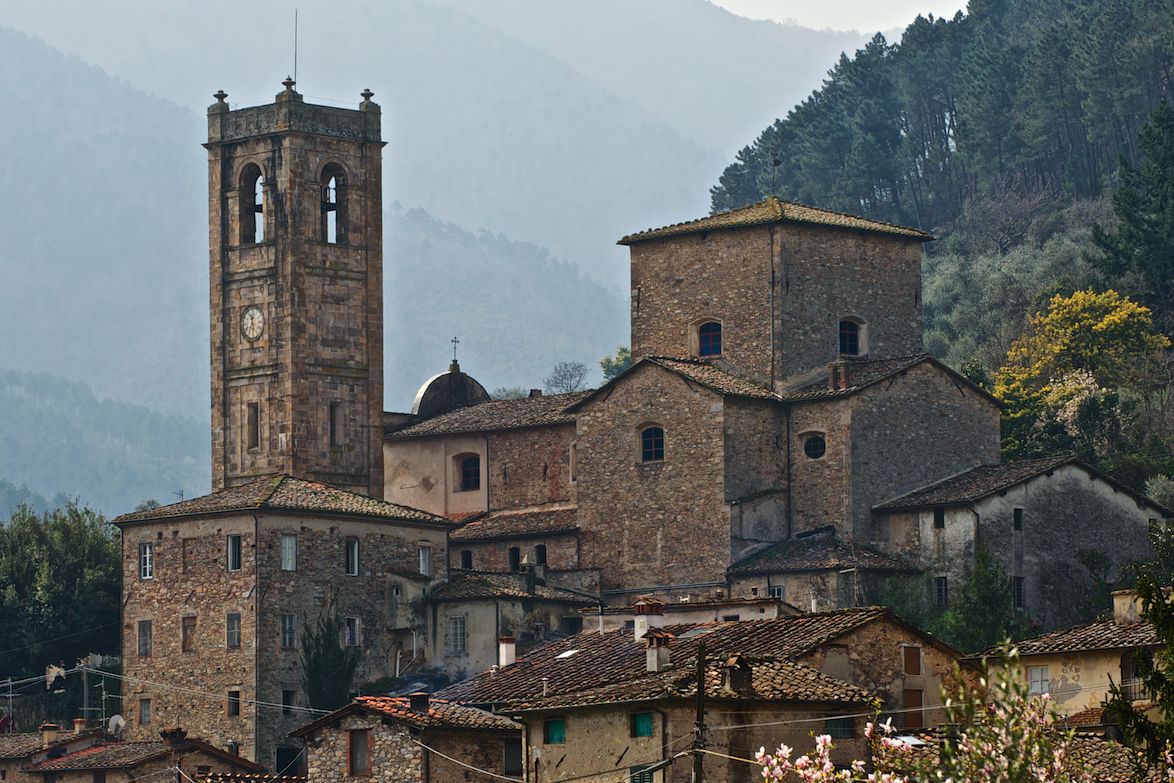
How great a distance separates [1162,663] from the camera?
28453 millimetres

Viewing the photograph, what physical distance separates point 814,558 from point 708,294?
8.97m

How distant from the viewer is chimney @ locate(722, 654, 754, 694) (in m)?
38.5

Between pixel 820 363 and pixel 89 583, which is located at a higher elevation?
pixel 820 363

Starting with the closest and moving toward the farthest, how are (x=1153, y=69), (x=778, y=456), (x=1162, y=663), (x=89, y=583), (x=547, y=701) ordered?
1. (x=1162, y=663)
2. (x=547, y=701)
3. (x=778, y=456)
4. (x=89, y=583)
5. (x=1153, y=69)

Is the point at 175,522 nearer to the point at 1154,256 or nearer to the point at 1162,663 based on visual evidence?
the point at 1154,256

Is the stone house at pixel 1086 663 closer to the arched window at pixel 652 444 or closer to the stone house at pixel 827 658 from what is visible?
the stone house at pixel 827 658

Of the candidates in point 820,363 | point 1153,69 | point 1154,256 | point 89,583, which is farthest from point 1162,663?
point 1153,69

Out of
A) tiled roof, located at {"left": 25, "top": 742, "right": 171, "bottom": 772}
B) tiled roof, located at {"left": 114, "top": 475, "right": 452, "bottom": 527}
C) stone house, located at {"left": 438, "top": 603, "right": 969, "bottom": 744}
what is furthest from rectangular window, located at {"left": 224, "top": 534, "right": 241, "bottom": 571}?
stone house, located at {"left": 438, "top": 603, "right": 969, "bottom": 744}

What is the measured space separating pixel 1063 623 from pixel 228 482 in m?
23.8

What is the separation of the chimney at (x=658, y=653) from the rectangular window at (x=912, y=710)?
3.73 meters

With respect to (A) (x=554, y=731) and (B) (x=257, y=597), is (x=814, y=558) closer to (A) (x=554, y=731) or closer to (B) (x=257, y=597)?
(B) (x=257, y=597)

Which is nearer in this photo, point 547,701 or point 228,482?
point 547,701

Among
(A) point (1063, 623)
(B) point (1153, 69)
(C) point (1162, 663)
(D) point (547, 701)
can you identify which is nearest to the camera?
(C) point (1162, 663)

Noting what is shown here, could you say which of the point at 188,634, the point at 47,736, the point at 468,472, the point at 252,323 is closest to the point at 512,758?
the point at 47,736
